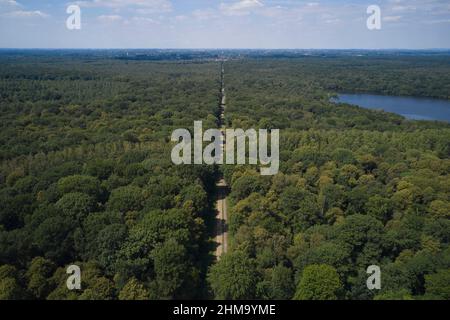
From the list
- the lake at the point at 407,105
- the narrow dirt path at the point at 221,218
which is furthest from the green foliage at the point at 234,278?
the lake at the point at 407,105

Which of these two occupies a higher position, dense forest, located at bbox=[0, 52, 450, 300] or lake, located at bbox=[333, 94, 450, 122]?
lake, located at bbox=[333, 94, 450, 122]

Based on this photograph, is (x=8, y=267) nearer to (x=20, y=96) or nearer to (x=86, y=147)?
(x=86, y=147)

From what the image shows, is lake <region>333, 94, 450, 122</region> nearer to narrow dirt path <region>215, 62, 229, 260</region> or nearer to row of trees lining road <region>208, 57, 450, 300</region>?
row of trees lining road <region>208, 57, 450, 300</region>

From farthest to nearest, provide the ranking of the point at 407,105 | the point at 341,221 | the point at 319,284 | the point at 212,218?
the point at 407,105 < the point at 212,218 < the point at 341,221 < the point at 319,284

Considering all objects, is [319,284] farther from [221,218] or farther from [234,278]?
[221,218]

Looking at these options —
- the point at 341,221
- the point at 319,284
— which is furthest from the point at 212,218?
the point at 319,284

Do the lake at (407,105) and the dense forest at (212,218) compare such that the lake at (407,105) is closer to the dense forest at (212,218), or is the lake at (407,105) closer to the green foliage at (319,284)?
the dense forest at (212,218)

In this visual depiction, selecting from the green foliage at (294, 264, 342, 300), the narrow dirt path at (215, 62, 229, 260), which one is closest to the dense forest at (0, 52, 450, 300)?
the green foliage at (294, 264, 342, 300)

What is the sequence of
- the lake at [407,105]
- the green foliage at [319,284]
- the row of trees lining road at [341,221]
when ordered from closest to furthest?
the green foliage at [319,284]
the row of trees lining road at [341,221]
the lake at [407,105]

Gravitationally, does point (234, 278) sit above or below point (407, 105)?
below
